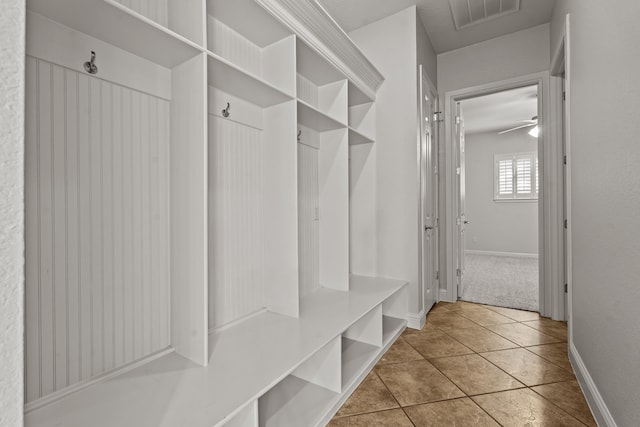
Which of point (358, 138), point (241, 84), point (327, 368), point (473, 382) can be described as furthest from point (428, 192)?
point (241, 84)

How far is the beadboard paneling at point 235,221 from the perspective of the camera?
5.44ft

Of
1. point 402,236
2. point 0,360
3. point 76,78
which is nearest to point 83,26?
point 76,78

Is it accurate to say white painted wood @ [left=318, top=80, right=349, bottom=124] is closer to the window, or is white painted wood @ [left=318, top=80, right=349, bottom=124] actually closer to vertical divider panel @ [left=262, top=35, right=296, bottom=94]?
vertical divider panel @ [left=262, top=35, right=296, bottom=94]

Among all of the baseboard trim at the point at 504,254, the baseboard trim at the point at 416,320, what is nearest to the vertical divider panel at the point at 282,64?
the baseboard trim at the point at 416,320

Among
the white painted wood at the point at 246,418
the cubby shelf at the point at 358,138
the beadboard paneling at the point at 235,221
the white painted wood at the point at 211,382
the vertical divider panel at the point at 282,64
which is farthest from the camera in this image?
the cubby shelf at the point at 358,138

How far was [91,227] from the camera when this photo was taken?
1174 mm

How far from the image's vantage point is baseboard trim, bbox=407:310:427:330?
2662mm

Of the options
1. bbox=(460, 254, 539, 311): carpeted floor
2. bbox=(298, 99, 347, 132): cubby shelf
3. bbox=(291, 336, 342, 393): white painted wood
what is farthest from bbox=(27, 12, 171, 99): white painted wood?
bbox=(460, 254, 539, 311): carpeted floor

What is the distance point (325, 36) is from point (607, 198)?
5.77 ft

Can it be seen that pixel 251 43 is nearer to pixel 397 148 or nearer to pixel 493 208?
pixel 397 148

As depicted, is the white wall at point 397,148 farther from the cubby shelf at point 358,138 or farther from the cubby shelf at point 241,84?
the cubby shelf at point 241,84

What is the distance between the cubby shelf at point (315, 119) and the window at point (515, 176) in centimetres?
562

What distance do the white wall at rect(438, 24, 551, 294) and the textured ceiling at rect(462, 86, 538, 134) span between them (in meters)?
1.01

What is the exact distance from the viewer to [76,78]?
44.6 inches
